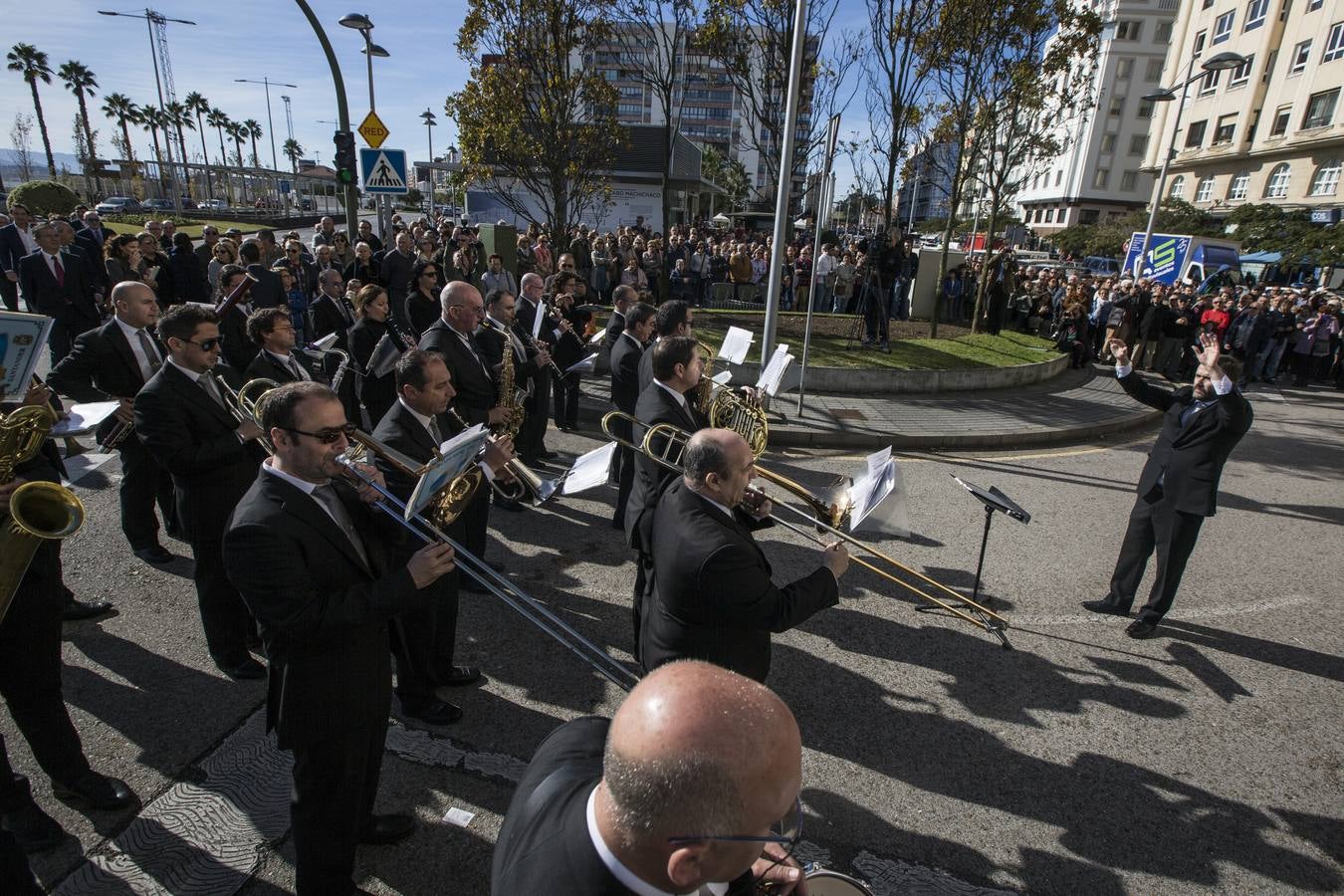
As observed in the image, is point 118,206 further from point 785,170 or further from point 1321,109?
point 1321,109

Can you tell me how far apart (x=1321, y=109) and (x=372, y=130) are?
158 feet

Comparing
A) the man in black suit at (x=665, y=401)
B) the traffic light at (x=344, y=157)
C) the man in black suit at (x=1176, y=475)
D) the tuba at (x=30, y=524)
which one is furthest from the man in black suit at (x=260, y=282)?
the man in black suit at (x=1176, y=475)

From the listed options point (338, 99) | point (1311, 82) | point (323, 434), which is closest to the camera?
point (323, 434)

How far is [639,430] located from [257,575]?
338 cm

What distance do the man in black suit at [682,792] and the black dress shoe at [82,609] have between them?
486cm

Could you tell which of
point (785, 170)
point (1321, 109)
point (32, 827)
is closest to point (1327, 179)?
point (1321, 109)

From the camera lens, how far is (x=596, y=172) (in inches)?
619

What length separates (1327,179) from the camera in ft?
120

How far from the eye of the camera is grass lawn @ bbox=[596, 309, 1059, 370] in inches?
509

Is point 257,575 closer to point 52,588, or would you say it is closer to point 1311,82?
point 52,588

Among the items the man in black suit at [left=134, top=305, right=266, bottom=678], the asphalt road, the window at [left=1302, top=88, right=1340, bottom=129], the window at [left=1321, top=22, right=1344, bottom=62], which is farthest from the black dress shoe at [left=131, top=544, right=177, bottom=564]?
the window at [left=1321, top=22, right=1344, bottom=62]

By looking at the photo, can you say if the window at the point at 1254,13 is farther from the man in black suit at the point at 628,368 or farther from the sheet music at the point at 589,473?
the sheet music at the point at 589,473

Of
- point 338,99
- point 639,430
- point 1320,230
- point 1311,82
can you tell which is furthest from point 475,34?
point 1311,82

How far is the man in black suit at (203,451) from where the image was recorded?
4047mm
